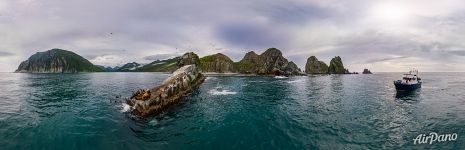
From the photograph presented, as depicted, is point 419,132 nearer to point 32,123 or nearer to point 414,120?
point 414,120

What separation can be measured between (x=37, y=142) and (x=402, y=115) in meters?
44.5

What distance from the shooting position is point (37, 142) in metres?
22.1

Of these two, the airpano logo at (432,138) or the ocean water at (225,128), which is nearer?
the ocean water at (225,128)

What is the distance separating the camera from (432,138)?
23.8 meters

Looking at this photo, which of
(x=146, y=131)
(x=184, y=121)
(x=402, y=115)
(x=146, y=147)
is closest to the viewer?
(x=146, y=147)

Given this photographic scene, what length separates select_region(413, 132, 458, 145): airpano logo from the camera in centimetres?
2271

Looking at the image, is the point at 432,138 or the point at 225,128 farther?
the point at 225,128

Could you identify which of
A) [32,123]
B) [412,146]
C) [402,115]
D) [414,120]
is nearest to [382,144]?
[412,146]

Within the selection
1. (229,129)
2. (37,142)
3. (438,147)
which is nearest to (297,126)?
(229,129)

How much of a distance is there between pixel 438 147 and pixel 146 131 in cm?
2710

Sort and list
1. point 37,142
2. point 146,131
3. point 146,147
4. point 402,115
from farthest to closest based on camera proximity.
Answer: point 402,115 < point 146,131 < point 37,142 < point 146,147

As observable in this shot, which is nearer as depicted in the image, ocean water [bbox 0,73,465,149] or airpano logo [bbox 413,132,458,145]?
ocean water [bbox 0,73,465,149]

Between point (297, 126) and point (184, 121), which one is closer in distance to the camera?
point (297, 126)

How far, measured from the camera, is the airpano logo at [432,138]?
22709 mm
